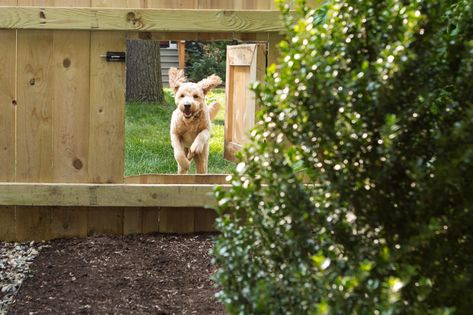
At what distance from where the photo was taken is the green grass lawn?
8375 millimetres

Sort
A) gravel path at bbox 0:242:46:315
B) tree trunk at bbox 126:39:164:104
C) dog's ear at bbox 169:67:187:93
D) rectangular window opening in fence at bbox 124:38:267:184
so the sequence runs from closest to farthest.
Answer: gravel path at bbox 0:242:46:315
rectangular window opening in fence at bbox 124:38:267:184
dog's ear at bbox 169:67:187:93
tree trunk at bbox 126:39:164:104

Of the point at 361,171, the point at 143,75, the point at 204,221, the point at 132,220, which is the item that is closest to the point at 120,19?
the point at 132,220

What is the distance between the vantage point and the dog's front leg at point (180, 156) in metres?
7.35

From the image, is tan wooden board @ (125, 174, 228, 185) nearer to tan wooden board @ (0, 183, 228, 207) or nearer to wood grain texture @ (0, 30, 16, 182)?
tan wooden board @ (0, 183, 228, 207)

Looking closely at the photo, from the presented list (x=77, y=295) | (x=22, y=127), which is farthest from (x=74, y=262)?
(x=22, y=127)

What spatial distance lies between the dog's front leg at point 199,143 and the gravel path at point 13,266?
1870mm

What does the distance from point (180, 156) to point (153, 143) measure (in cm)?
199

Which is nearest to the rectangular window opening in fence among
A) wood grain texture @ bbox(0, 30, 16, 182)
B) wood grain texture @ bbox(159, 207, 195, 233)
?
wood grain texture @ bbox(159, 207, 195, 233)

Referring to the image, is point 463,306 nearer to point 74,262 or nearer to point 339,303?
point 339,303

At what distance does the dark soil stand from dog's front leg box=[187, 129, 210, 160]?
1.40m

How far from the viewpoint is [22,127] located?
5.75 meters

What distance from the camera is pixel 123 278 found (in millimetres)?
5078

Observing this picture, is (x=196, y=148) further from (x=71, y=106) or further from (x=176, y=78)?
(x=71, y=106)

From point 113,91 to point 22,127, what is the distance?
2.22 feet
